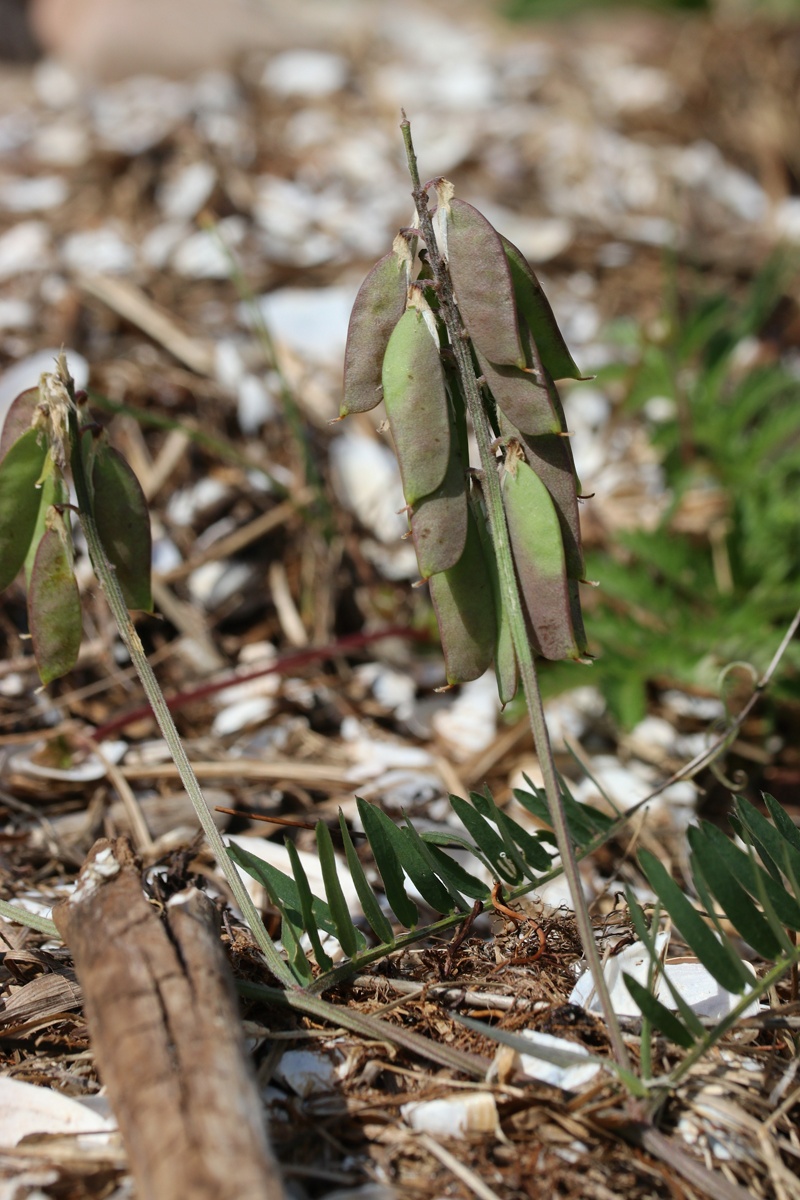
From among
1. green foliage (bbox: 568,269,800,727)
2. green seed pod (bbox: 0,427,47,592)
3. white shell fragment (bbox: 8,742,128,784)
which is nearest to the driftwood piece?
green seed pod (bbox: 0,427,47,592)

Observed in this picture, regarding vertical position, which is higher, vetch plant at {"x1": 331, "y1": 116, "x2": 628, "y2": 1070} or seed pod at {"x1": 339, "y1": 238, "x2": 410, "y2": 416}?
seed pod at {"x1": 339, "y1": 238, "x2": 410, "y2": 416}

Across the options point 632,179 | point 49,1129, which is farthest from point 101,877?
point 632,179

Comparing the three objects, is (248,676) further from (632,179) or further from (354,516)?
(632,179)

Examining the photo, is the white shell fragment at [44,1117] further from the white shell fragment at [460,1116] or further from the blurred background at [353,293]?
the blurred background at [353,293]

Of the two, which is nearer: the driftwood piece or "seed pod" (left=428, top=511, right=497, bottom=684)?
the driftwood piece

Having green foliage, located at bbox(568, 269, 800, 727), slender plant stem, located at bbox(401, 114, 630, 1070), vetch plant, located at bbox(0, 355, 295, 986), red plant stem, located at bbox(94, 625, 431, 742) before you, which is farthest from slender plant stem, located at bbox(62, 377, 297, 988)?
green foliage, located at bbox(568, 269, 800, 727)

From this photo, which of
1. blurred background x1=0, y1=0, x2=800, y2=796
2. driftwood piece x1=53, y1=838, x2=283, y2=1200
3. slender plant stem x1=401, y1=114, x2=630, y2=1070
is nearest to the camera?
driftwood piece x1=53, y1=838, x2=283, y2=1200

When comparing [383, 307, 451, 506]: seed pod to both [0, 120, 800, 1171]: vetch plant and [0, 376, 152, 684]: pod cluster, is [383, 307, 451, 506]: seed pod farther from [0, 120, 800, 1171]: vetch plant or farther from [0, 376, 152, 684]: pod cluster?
[0, 376, 152, 684]: pod cluster

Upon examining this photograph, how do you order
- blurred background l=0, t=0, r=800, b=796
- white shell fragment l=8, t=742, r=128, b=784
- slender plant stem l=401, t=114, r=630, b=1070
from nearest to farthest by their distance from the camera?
slender plant stem l=401, t=114, r=630, b=1070 < white shell fragment l=8, t=742, r=128, b=784 < blurred background l=0, t=0, r=800, b=796

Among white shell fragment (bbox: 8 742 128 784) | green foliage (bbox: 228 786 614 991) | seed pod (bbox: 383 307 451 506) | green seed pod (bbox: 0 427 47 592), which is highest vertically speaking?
white shell fragment (bbox: 8 742 128 784)
